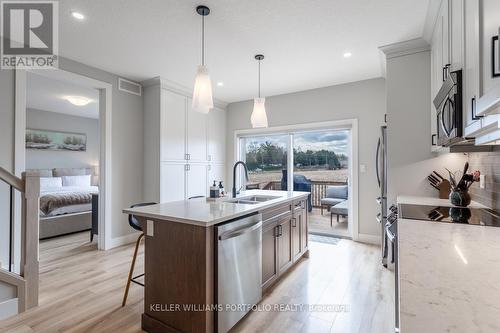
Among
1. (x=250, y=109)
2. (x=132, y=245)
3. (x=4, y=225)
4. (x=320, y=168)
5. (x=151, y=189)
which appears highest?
(x=250, y=109)

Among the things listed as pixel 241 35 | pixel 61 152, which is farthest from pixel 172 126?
pixel 61 152

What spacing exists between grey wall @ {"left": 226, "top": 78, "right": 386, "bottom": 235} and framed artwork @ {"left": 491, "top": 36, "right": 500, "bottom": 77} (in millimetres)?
3261

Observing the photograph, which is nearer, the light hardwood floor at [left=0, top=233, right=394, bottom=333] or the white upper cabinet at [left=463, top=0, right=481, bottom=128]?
the white upper cabinet at [left=463, top=0, right=481, bottom=128]

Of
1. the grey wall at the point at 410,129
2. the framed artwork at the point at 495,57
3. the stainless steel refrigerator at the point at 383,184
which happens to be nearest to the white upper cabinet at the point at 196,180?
the stainless steel refrigerator at the point at 383,184

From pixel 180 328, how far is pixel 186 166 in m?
3.02

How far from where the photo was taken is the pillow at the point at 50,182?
18.6 ft

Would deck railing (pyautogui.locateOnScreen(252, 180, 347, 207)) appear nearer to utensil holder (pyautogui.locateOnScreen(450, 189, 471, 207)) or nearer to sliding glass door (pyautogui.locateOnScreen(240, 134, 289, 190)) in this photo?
sliding glass door (pyautogui.locateOnScreen(240, 134, 289, 190))

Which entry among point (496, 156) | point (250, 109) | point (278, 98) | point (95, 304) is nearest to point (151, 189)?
point (95, 304)

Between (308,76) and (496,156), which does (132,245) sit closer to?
(308,76)

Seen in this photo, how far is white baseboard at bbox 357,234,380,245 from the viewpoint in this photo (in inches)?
153

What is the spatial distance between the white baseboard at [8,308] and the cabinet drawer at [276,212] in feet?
7.27

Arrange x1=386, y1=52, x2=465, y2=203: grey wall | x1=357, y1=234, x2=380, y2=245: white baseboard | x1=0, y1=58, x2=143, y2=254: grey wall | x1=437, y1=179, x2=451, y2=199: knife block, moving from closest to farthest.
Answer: x1=437, y1=179, x2=451, y2=199: knife block → x1=386, y1=52, x2=465, y2=203: grey wall → x1=0, y1=58, x2=143, y2=254: grey wall → x1=357, y1=234, x2=380, y2=245: white baseboard

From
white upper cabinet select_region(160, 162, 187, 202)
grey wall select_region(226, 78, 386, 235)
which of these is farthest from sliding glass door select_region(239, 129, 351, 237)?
white upper cabinet select_region(160, 162, 187, 202)

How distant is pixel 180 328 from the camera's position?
1.74 meters
